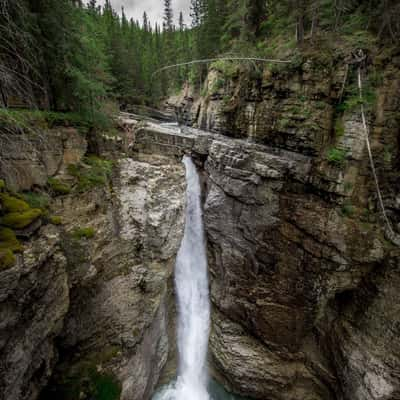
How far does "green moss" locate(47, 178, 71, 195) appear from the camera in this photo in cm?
591

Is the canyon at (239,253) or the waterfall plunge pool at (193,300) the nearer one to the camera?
the canyon at (239,253)

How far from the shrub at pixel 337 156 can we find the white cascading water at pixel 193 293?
6534 mm

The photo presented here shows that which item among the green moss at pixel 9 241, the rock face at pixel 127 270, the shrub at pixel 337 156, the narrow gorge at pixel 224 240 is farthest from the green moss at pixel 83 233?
the shrub at pixel 337 156

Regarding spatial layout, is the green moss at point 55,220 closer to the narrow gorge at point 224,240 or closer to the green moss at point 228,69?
the narrow gorge at point 224,240

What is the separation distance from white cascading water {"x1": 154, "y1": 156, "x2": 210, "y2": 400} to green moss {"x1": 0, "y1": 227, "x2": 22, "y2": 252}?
23.9 feet

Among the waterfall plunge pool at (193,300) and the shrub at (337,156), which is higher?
the shrub at (337,156)

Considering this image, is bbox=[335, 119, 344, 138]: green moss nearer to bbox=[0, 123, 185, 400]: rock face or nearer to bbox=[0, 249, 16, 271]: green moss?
bbox=[0, 123, 185, 400]: rock face

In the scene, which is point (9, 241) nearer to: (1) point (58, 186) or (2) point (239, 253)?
(1) point (58, 186)

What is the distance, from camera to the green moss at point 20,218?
4.39m

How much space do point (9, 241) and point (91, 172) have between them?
3.45m

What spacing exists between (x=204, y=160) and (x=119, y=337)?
30.3 feet

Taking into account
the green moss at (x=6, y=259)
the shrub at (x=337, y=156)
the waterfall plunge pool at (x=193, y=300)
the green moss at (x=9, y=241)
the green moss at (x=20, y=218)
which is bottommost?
the waterfall plunge pool at (x=193, y=300)

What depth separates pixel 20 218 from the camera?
456 centimetres

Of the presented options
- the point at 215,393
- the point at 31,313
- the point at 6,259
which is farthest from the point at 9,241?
the point at 215,393
